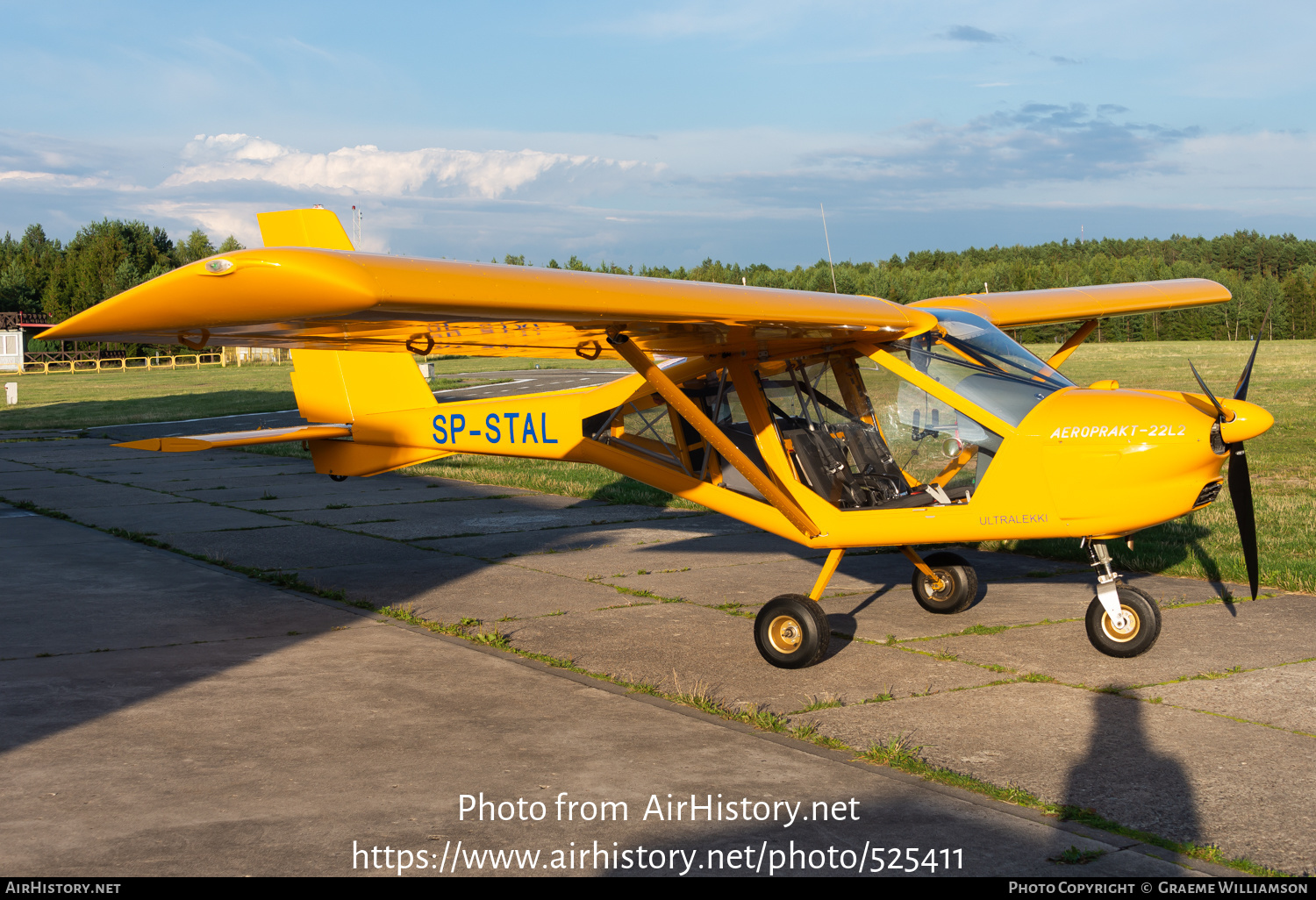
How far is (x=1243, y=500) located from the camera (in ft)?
19.9

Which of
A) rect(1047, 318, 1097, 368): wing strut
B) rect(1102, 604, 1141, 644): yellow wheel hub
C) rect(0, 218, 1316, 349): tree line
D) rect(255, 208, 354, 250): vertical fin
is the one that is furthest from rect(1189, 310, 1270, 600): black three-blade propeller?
rect(0, 218, 1316, 349): tree line

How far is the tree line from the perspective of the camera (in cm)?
8706

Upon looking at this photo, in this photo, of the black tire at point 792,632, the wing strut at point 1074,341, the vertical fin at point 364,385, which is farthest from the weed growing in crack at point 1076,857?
the vertical fin at point 364,385

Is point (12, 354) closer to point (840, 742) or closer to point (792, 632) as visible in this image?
point (792, 632)

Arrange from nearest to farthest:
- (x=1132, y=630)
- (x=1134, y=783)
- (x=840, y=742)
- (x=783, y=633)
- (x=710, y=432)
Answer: (x=1134, y=783)
(x=840, y=742)
(x=1132, y=630)
(x=783, y=633)
(x=710, y=432)

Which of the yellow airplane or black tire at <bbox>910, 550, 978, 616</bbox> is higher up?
the yellow airplane

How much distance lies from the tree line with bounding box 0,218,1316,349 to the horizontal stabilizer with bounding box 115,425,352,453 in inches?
2412

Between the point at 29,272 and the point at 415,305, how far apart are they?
101267mm

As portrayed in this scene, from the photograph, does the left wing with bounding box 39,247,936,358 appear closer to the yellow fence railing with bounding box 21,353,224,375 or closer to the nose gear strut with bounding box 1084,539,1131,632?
the nose gear strut with bounding box 1084,539,1131,632

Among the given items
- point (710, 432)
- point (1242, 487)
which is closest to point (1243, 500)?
point (1242, 487)

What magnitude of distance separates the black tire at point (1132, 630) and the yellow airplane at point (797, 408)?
1 centimetres

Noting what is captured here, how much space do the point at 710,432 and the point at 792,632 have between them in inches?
52.9

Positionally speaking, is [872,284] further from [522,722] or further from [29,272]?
[522,722]

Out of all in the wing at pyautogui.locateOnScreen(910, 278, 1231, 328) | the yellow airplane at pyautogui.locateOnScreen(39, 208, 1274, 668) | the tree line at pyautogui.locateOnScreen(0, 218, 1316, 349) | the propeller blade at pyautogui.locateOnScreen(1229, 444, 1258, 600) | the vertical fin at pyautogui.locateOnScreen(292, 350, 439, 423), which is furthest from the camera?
the tree line at pyautogui.locateOnScreen(0, 218, 1316, 349)
